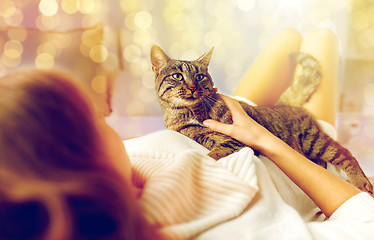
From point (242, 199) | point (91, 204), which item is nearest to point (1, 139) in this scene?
point (91, 204)

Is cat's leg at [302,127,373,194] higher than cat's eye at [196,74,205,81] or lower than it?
lower

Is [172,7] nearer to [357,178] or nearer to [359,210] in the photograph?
[357,178]

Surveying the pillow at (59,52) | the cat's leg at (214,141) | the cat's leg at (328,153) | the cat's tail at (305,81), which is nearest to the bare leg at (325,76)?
the cat's tail at (305,81)

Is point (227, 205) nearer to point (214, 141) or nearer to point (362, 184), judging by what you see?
point (214, 141)

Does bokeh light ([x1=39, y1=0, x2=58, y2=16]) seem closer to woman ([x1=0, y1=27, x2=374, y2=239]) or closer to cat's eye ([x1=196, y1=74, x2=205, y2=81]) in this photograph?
cat's eye ([x1=196, y1=74, x2=205, y2=81])

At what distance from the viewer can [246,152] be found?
1.72 ft

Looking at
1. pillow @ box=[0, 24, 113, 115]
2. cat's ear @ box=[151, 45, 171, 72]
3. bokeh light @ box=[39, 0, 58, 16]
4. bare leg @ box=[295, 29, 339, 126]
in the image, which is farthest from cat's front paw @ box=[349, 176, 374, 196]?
bokeh light @ box=[39, 0, 58, 16]

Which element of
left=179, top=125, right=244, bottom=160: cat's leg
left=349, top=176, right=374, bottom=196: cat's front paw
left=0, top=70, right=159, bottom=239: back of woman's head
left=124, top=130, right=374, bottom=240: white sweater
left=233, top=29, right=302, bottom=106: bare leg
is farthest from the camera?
left=233, top=29, right=302, bottom=106: bare leg

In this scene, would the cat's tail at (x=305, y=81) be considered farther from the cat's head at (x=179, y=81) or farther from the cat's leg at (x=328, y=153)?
the cat's head at (x=179, y=81)

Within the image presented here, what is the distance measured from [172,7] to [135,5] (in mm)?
265

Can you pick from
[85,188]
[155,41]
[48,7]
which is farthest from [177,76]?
[48,7]

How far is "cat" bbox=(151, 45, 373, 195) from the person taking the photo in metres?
0.82

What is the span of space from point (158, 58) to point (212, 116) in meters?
0.31

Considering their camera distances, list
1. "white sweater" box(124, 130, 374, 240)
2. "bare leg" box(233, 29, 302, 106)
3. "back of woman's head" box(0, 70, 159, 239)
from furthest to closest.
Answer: "bare leg" box(233, 29, 302, 106) → "white sweater" box(124, 130, 374, 240) → "back of woman's head" box(0, 70, 159, 239)
